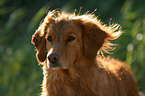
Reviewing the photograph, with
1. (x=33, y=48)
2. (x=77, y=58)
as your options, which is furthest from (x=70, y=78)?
(x=33, y=48)

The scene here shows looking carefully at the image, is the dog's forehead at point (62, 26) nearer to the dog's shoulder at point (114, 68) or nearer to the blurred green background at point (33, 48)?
the dog's shoulder at point (114, 68)

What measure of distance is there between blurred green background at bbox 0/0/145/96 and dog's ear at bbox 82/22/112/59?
2.02 metres

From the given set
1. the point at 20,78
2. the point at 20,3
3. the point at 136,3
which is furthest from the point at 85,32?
the point at 20,3

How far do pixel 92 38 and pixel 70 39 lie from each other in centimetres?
38

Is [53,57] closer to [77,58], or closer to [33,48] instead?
[77,58]

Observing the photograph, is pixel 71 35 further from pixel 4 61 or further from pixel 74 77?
pixel 4 61

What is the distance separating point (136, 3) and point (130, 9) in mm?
492

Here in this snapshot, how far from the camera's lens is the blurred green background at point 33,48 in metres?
6.18

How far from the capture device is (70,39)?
3637mm

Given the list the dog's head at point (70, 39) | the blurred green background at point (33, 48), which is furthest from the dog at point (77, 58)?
the blurred green background at point (33, 48)

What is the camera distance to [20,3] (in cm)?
1002

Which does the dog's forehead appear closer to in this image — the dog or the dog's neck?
the dog

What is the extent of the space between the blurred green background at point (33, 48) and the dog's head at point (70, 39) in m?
1.84

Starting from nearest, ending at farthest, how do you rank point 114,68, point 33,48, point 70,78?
point 70,78 → point 114,68 → point 33,48
